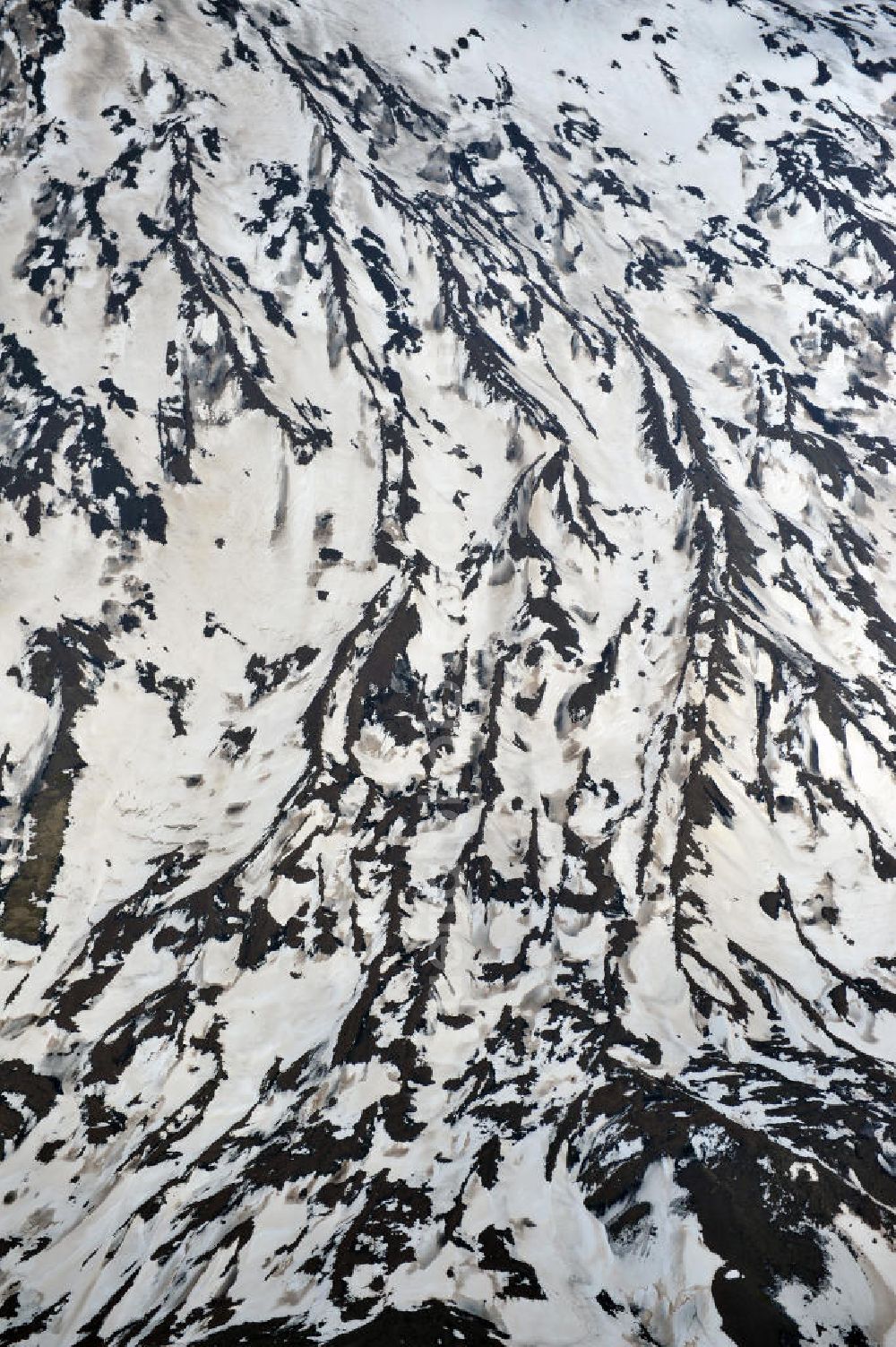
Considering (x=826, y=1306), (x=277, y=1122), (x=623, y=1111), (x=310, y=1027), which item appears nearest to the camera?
(x=826, y=1306)

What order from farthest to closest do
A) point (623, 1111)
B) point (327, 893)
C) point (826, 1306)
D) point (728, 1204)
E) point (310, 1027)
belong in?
point (327, 893)
point (310, 1027)
point (623, 1111)
point (728, 1204)
point (826, 1306)

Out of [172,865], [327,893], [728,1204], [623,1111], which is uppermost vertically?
[172,865]

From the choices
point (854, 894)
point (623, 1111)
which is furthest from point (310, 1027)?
point (854, 894)

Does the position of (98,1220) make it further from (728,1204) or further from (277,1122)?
(728,1204)

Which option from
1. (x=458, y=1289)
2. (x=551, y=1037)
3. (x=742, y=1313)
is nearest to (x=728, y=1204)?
(x=742, y=1313)

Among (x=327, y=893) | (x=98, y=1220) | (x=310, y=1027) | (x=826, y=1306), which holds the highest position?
(x=327, y=893)

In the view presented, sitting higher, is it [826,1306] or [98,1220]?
[98,1220]

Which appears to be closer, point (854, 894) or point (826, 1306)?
point (826, 1306)

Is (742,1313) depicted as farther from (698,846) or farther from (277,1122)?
(698,846)

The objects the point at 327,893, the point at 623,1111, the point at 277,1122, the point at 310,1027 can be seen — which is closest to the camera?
the point at 623,1111
